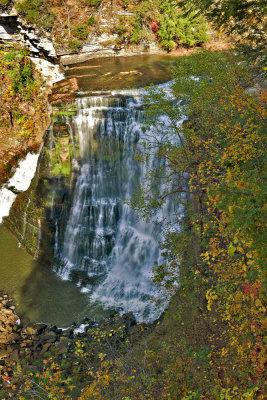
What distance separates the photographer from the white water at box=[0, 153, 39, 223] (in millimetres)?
14727

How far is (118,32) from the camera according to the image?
24016 millimetres

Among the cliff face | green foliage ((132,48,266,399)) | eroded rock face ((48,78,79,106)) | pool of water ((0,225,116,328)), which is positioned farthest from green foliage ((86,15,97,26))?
pool of water ((0,225,116,328))

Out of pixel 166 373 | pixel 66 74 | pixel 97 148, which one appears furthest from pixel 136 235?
pixel 66 74

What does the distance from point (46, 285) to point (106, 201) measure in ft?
13.6

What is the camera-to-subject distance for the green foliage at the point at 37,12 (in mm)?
16703

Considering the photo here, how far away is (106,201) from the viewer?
534 inches

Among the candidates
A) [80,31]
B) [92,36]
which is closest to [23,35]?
[80,31]

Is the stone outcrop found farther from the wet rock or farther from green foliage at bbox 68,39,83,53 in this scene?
green foliage at bbox 68,39,83,53

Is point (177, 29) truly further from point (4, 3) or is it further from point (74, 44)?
point (4, 3)

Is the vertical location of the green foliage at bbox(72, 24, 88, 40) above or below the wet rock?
above

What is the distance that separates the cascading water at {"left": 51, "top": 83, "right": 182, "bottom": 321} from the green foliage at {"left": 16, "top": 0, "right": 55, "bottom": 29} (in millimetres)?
7052

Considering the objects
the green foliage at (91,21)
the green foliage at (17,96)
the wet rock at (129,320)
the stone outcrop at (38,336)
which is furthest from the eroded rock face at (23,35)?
the wet rock at (129,320)

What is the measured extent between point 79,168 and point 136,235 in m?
3.81

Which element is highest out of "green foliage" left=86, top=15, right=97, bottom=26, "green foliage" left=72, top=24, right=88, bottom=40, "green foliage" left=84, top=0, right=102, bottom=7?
"green foliage" left=84, top=0, right=102, bottom=7
